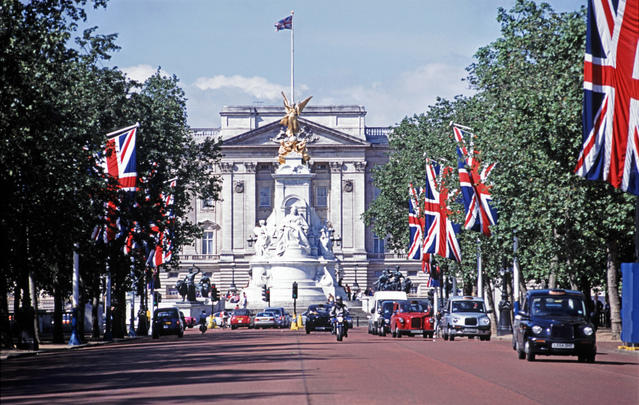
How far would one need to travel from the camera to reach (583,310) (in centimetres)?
3428

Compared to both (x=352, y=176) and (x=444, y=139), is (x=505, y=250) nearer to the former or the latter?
(x=444, y=139)

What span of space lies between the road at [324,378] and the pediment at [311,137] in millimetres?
114652

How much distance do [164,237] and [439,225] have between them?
1747 cm

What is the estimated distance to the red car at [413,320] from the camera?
194 ft

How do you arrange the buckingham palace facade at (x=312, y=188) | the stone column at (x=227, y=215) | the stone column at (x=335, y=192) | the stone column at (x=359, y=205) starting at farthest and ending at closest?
the stone column at (x=335, y=192) < the stone column at (x=359, y=205) < the stone column at (x=227, y=215) < the buckingham palace facade at (x=312, y=188)

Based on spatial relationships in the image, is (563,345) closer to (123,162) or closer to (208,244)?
(123,162)

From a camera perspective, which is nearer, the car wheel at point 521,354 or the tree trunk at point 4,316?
the car wheel at point 521,354

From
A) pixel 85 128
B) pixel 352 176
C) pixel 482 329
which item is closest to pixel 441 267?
pixel 482 329

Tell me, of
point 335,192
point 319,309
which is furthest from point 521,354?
point 335,192

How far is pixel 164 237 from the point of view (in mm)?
69312

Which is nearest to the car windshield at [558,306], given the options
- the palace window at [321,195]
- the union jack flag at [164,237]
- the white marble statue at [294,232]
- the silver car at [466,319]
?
the silver car at [466,319]

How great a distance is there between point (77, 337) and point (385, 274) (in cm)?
5677

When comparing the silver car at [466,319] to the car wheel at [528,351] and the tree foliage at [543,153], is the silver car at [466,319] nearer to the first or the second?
the tree foliage at [543,153]

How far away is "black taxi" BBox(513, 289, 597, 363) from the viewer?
32.9 meters
